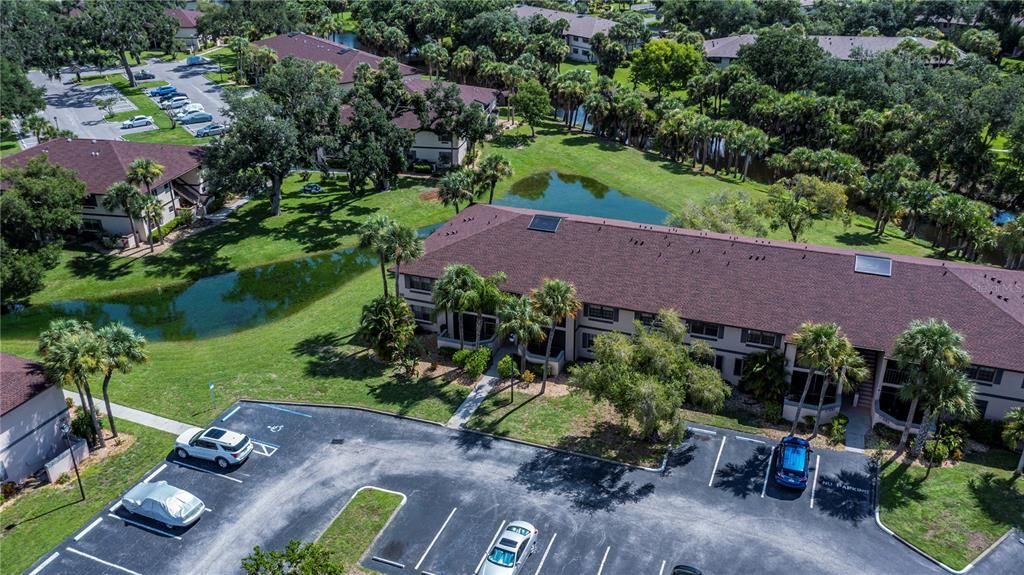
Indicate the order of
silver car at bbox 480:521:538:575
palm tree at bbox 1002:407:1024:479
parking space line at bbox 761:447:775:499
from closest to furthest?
silver car at bbox 480:521:538:575 < palm tree at bbox 1002:407:1024:479 < parking space line at bbox 761:447:775:499

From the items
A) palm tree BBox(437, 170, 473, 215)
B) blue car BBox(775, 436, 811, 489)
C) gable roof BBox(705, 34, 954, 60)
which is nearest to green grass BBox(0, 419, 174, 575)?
palm tree BBox(437, 170, 473, 215)

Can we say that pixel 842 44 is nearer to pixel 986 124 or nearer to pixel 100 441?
pixel 986 124

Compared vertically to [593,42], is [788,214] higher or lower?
lower

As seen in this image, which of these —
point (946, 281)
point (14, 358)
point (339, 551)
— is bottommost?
point (339, 551)

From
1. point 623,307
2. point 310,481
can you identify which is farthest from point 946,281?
point 310,481

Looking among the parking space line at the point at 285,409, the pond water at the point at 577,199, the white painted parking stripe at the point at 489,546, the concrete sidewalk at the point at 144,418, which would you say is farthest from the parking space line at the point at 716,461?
the pond water at the point at 577,199

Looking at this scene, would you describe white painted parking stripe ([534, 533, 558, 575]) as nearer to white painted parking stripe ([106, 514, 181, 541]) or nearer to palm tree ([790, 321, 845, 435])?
palm tree ([790, 321, 845, 435])

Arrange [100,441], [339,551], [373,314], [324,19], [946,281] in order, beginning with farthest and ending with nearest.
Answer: [324,19] → [373,314] → [946,281] → [100,441] → [339,551]

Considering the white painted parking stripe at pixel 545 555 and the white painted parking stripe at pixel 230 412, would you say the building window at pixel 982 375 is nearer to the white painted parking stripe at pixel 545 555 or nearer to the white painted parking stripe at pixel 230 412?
the white painted parking stripe at pixel 545 555
